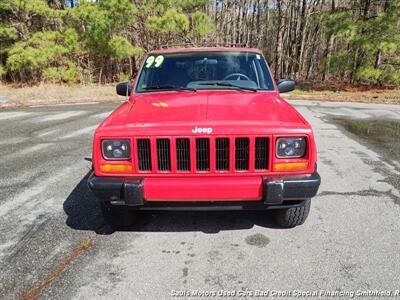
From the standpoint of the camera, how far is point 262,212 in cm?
368

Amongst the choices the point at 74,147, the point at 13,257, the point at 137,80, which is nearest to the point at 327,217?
the point at 137,80

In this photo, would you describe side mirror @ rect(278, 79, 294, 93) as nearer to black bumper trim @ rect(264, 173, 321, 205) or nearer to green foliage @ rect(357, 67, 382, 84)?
black bumper trim @ rect(264, 173, 321, 205)

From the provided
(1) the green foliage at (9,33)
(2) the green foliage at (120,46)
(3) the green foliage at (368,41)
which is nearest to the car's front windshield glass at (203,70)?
(3) the green foliage at (368,41)

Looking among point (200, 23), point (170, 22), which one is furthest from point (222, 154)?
point (200, 23)

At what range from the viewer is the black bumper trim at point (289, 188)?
8.82 ft

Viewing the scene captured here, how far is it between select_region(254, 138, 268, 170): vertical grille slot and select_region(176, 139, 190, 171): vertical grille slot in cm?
56

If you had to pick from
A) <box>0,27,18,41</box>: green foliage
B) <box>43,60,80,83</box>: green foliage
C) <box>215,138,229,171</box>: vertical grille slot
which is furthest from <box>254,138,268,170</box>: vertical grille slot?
<box>0,27,18,41</box>: green foliage

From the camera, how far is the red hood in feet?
9.12

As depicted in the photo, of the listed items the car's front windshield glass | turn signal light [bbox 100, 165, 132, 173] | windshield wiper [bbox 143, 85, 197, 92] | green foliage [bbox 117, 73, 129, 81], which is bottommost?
green foliage [bbox 117, 73, 129, 81]

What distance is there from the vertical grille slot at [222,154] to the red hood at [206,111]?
140 millimetres

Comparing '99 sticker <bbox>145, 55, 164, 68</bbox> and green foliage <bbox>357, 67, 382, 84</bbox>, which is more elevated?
'99 sticker <bbox>145, 55, 164, 68</bbox>

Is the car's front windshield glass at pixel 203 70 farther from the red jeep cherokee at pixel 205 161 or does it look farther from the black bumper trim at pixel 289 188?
the black bumper trim at pixel 289 188

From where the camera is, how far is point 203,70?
412 centimetres

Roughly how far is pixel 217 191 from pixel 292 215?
3.14 feet
